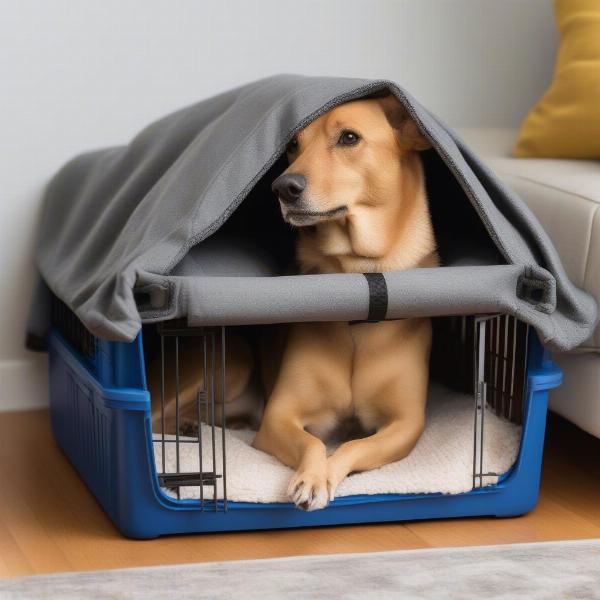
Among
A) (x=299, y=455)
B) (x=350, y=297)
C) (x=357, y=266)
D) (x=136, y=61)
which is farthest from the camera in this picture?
(x=136, y=61)

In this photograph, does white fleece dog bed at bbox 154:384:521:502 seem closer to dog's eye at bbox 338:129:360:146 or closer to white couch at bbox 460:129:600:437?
white couch at bbox 460:129:600:437

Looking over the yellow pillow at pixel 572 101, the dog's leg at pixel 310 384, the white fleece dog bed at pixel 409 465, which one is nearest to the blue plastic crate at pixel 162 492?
the white fleece dog bed at pixel 409 465

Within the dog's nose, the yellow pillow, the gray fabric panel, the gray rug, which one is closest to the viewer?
the gray rug

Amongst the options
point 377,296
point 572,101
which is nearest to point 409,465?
point 377,296

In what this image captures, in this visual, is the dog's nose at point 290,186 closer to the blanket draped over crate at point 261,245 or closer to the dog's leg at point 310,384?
the blanket draped over crate at point 261,245

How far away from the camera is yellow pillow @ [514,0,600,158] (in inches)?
85.4

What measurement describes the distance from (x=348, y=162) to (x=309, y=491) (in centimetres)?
53

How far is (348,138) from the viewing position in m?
1.74

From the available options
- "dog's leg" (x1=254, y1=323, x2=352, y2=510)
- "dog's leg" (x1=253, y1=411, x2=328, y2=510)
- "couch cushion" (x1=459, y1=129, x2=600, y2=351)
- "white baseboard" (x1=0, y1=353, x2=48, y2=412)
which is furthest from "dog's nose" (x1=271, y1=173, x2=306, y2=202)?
"white baseboard" (x1=0, y1=353, x2=48, y2=412)

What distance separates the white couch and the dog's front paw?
1.66 ft

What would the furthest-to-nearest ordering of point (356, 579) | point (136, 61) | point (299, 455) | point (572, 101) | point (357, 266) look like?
point (136, 61)
point (572, 101)
point (357, 266)
point (299, 455)
point (356, 579)

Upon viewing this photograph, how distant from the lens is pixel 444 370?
218 centimetres

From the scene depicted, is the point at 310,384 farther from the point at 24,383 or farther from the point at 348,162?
the point at 24,383

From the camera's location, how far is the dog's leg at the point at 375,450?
166 cm
